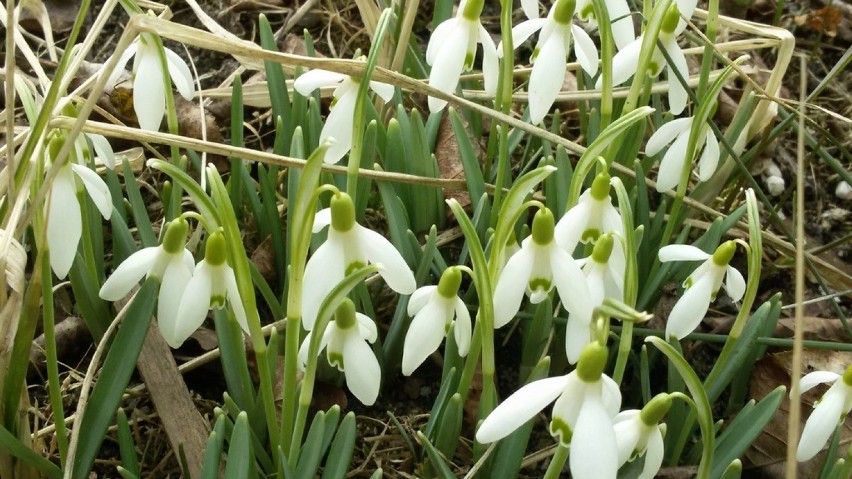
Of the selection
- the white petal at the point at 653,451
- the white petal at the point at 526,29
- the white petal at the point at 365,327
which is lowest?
the white petal at the point at 653,451

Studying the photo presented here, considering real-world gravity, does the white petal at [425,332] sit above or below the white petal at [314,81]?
below

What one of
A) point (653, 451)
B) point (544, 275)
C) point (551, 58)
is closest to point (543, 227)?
point (544, 275)

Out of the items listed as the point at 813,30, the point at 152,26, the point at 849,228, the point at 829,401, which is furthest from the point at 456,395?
the point at 813,30

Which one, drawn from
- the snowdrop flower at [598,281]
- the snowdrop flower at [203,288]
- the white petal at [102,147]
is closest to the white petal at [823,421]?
the snowdrop flower at [598,281]

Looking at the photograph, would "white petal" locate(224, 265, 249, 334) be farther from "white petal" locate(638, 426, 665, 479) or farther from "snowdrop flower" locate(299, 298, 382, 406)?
"white petal" locate(638, 426, 665, 479)

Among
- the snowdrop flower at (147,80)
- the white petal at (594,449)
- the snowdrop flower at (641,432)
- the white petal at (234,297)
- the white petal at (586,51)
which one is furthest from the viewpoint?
the white petal at (586,51)

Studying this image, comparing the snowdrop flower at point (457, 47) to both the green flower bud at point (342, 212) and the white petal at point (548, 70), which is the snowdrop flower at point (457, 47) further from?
the green flower bud at point (342, 212)
